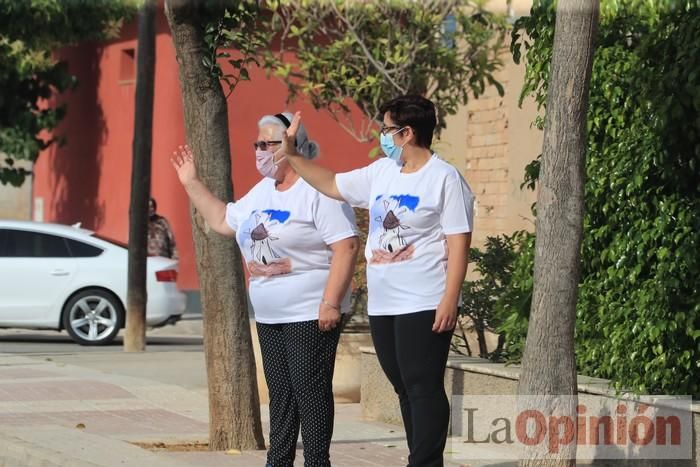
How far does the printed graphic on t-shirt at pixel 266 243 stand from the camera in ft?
23.4

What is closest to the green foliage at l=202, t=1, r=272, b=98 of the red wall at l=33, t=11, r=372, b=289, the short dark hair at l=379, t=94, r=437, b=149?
the short dark hair at l=379, t=94, r=437, b=149

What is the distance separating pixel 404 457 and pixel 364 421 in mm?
1739

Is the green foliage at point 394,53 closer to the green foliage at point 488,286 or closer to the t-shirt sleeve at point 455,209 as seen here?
the green foliage at point 488,286

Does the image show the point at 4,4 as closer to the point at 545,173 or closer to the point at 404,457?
the point at 404,457

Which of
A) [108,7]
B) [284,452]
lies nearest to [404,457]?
[284,452]

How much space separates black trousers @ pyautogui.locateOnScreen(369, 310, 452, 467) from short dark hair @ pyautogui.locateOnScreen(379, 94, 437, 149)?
819mm

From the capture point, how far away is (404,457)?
28.0ft

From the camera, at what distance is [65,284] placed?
1756cm

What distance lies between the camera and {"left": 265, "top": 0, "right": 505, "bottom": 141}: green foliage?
53.0 feet

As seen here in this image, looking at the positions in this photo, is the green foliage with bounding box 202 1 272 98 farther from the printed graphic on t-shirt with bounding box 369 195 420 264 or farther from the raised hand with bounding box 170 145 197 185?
the printed graphic on t-shirt with bounding box 369 195 420 264

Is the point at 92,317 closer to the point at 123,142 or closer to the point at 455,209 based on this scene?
the point at 123,142

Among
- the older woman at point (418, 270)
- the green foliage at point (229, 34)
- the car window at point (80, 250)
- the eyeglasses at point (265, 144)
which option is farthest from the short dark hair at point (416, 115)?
the car window at point (80, 250)

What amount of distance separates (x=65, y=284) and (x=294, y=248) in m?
10.9

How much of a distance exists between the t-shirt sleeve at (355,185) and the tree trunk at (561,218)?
0.94m
